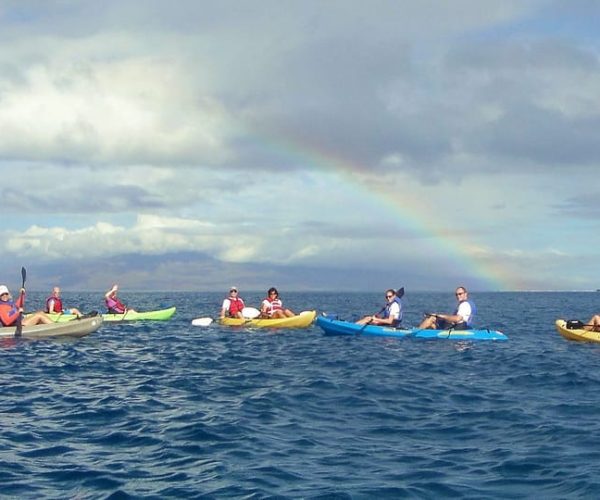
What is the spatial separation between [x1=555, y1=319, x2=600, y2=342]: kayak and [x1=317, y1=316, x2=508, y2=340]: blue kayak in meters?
2.48

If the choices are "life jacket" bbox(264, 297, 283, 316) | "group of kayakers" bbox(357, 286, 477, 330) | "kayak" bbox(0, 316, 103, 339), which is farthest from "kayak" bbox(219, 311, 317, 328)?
"kayak" bbox(0, 316, 103, 339)

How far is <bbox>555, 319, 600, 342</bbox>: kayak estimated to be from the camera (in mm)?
27250

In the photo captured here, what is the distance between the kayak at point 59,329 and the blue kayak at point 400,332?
9.48 metres

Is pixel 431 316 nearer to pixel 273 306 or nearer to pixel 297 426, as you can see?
pixel 273 306

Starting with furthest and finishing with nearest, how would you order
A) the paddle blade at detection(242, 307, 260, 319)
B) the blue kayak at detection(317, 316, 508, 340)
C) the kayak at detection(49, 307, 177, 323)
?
the paddle blade at detection(242, 307, 260, 319) → the kayak at detection(49, 307, 177, 323) → the blue kayak at detection(317, 316, 508, 340)

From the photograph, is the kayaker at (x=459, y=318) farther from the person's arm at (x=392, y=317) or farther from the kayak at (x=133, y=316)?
the kayak at (x=133, y=316)

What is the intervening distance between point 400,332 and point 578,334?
697 cm

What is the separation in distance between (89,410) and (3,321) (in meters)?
14.0

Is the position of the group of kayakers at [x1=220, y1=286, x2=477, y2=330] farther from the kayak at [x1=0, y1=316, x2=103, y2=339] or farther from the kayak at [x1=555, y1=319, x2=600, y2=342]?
the kayak at [x1=0, y1=316, x2=103, y2=339]

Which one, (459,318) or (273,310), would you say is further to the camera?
(273,310)

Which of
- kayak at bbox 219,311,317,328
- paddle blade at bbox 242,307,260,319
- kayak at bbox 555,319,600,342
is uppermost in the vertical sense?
paddle blade at bbox 242,307,260,319

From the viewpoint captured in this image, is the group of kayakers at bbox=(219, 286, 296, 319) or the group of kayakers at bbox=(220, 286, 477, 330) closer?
the group of kayakers at bbox=(220, 286, 477, 330)

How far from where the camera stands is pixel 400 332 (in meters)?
28.2

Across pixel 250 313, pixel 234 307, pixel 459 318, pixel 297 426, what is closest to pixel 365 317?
pixel 459 318
